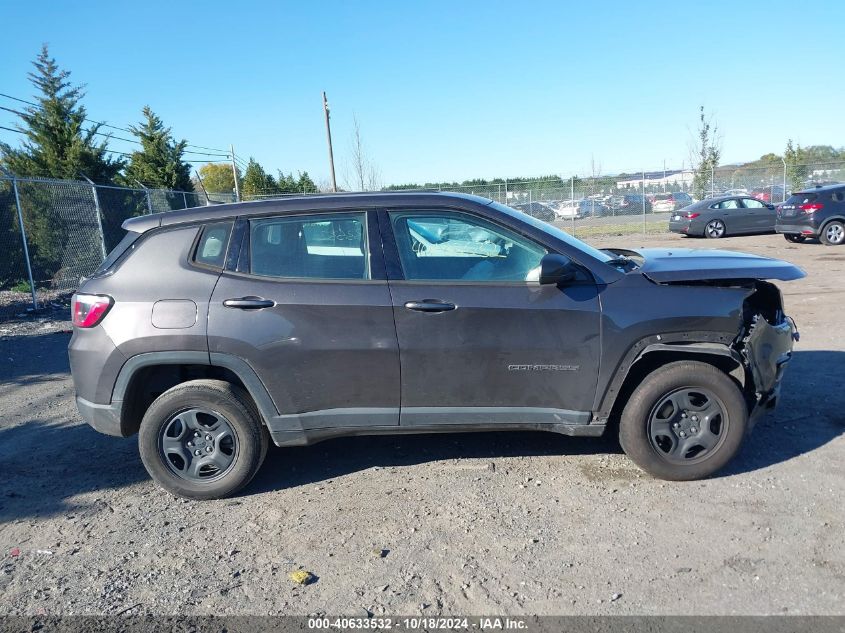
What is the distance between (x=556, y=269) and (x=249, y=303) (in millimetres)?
1863

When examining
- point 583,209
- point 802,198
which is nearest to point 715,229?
point 802,198

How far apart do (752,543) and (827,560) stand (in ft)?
1.09

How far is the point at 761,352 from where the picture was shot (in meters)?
3.99

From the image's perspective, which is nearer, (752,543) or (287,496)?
(752,543)

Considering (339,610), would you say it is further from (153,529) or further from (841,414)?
(841,414)

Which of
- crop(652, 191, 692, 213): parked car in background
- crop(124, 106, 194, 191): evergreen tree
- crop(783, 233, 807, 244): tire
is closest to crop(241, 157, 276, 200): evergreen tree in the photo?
crop(124, 106, 194, 191): evergreen tree

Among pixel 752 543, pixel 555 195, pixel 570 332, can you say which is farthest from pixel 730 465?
pixel 555 195

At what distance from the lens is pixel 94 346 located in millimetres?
3947

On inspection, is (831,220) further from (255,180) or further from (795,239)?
(255,180)

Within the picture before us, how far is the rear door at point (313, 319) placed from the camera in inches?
152

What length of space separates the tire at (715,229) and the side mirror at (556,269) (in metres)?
19.9

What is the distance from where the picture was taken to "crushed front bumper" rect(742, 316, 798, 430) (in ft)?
13.0

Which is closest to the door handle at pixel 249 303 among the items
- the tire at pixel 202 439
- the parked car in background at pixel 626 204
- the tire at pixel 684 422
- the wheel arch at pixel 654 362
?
the tire at pixel 202 439

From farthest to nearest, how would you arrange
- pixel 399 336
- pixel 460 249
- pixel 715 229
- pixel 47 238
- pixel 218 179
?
pixel 218 179, pixel 715 229, pixel 47 238, pixel 460 249, pixel 399 336
